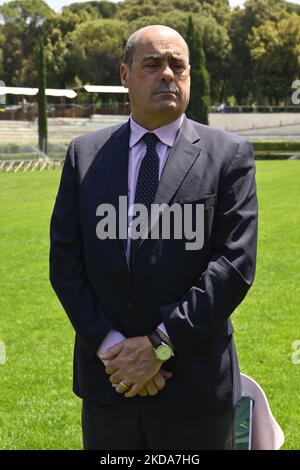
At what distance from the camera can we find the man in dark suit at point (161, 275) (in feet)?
8.38

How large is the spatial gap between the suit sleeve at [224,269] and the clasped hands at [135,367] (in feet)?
0.37

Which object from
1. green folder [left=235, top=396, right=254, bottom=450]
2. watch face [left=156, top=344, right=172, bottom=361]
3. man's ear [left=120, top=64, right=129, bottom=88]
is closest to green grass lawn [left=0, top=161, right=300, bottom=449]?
green folder [left=235, top=396, right=254, bottom=450]

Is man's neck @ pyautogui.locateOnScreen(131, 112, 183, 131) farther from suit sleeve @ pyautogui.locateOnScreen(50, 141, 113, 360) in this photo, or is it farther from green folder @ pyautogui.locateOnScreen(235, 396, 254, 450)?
green folder @ pyautogui.locateOnScreen(235, 396, 254, 450)

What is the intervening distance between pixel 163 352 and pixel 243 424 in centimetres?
57

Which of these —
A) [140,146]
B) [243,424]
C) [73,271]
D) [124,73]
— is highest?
[124,73]

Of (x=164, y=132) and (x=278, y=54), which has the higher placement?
(x=278, y=54)

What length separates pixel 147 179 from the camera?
267 cm

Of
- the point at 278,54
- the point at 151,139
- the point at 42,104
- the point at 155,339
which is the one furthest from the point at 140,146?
the point at 278,54

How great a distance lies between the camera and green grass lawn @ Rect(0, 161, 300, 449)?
468cm

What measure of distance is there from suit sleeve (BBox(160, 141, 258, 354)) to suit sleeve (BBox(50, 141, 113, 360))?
0.92 ft

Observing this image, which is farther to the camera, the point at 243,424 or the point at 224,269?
the point at 243,424

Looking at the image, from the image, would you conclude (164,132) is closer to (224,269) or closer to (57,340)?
(224,269)

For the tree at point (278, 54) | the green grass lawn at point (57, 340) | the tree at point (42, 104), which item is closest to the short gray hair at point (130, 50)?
the green grass lawn at point (57, 340)
